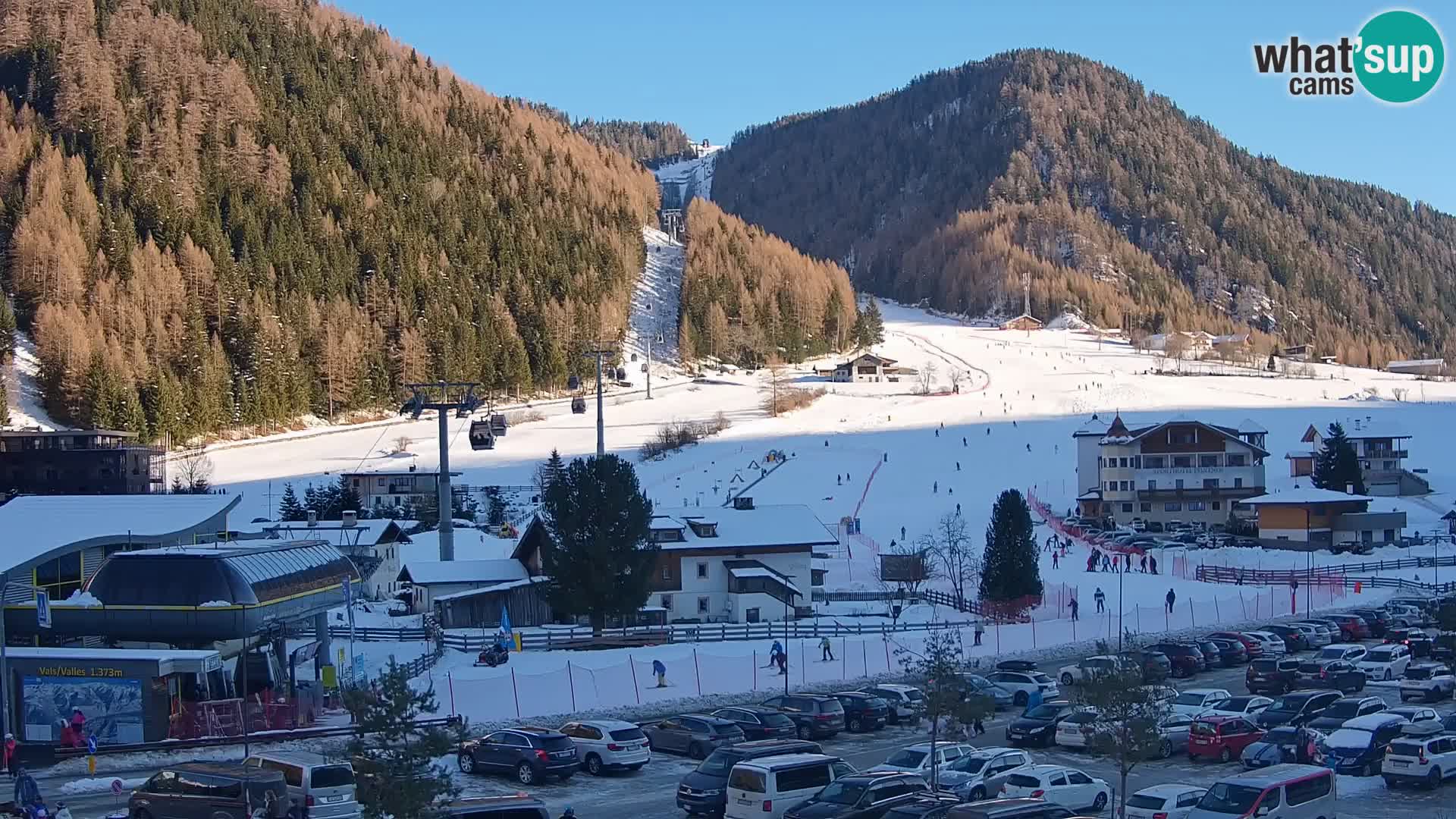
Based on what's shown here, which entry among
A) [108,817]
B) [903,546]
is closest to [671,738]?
[108,817]

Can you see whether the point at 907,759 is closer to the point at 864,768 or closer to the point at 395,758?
the point at 864,768

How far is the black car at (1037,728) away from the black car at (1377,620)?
16.0 meters

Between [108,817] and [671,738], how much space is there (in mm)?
9262

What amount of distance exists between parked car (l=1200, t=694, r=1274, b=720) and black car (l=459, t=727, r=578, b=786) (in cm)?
1078

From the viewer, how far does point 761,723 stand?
79.6 feet

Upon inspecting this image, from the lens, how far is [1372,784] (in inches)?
830

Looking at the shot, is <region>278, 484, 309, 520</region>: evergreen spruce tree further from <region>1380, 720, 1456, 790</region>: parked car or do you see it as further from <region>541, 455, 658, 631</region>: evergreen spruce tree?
<region>1380, 720, 1456, 790</region>: parked car

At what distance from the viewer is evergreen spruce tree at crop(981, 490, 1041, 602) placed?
40.1 meters

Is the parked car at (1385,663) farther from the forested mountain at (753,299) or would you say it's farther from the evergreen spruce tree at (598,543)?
the forested mountain at (753,299)

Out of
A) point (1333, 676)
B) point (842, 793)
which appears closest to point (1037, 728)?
point (842, 793)

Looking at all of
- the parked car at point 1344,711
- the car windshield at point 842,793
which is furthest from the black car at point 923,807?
the parked car at point 1344,711

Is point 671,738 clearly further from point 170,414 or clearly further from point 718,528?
point 170,414

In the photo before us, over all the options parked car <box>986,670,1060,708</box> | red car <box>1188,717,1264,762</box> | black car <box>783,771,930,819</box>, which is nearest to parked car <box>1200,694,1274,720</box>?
red car <box>1188,717,1264,762</box>

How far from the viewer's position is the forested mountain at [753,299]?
125812 mm
